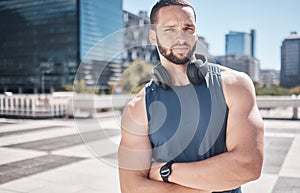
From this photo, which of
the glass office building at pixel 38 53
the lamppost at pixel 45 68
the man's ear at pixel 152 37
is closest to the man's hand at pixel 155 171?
the man's ear at pixel 152 37

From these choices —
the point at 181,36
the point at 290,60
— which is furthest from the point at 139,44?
the point at 290,60

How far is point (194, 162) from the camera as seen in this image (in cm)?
126

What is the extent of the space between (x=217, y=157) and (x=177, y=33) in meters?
0.49

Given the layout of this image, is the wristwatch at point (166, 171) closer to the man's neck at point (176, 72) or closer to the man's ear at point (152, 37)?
the man's neck at point (176, 72)

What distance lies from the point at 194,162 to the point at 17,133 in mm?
11627

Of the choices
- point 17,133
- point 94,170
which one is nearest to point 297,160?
point 94,170

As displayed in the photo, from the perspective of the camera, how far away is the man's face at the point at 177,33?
4.19 ft

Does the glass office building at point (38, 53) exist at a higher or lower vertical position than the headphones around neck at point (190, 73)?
higher

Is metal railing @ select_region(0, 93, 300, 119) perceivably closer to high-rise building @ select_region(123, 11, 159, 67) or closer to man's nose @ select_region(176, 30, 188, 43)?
high-rise building @ select_region(123, 11, 159, 67)

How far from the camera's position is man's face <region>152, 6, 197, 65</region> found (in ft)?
4.19

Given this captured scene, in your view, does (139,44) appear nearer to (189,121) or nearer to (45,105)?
(189,121)

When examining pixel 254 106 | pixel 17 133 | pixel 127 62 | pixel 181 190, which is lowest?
pixel 17 133

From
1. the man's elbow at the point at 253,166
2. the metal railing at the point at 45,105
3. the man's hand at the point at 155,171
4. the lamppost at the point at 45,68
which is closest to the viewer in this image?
the man's elbow at the point at 253,166

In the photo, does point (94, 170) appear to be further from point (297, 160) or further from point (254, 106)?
point (254, 106)
